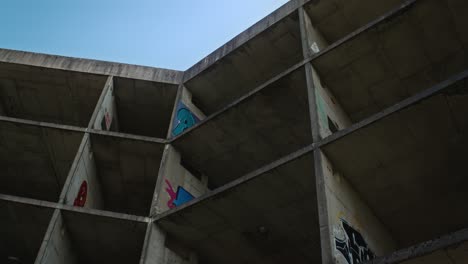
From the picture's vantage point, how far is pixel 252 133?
617 inches

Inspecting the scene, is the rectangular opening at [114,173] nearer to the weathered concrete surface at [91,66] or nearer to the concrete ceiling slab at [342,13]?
the weathered concrete surface at [91,66]

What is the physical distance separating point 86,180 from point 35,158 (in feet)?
8.76

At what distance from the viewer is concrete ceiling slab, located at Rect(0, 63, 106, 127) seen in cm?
1809

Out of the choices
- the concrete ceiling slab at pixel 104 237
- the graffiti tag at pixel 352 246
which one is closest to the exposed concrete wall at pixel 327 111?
the graffiti tag at pixel 352 246

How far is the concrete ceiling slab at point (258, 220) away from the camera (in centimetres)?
1226

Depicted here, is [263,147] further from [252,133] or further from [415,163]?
[415,163]

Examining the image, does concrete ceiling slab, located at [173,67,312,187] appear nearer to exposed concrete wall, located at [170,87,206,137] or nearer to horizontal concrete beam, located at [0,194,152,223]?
exposed concrete wall, located at [170,87,206,137]

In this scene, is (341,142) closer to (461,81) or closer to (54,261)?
(461,81)

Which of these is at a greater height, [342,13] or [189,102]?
[342,13]

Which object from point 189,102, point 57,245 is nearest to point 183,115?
point 189,102

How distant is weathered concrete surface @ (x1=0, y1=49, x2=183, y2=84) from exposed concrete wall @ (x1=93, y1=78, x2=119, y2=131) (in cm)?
68

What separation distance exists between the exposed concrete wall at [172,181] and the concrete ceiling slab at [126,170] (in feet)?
2.06

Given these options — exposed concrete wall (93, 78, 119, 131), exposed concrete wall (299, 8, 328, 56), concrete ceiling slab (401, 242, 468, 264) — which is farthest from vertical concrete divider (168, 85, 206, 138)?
concrete ceiling slab (401, 242, 468, 264)

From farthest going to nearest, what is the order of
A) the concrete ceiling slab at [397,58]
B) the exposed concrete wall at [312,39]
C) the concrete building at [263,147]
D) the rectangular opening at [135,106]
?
the rectangular opening at [135,106]
the exposed concrete wall at [312,39]
the concrete ceiling slab at [397,58]
the concrete building at [263,147]
